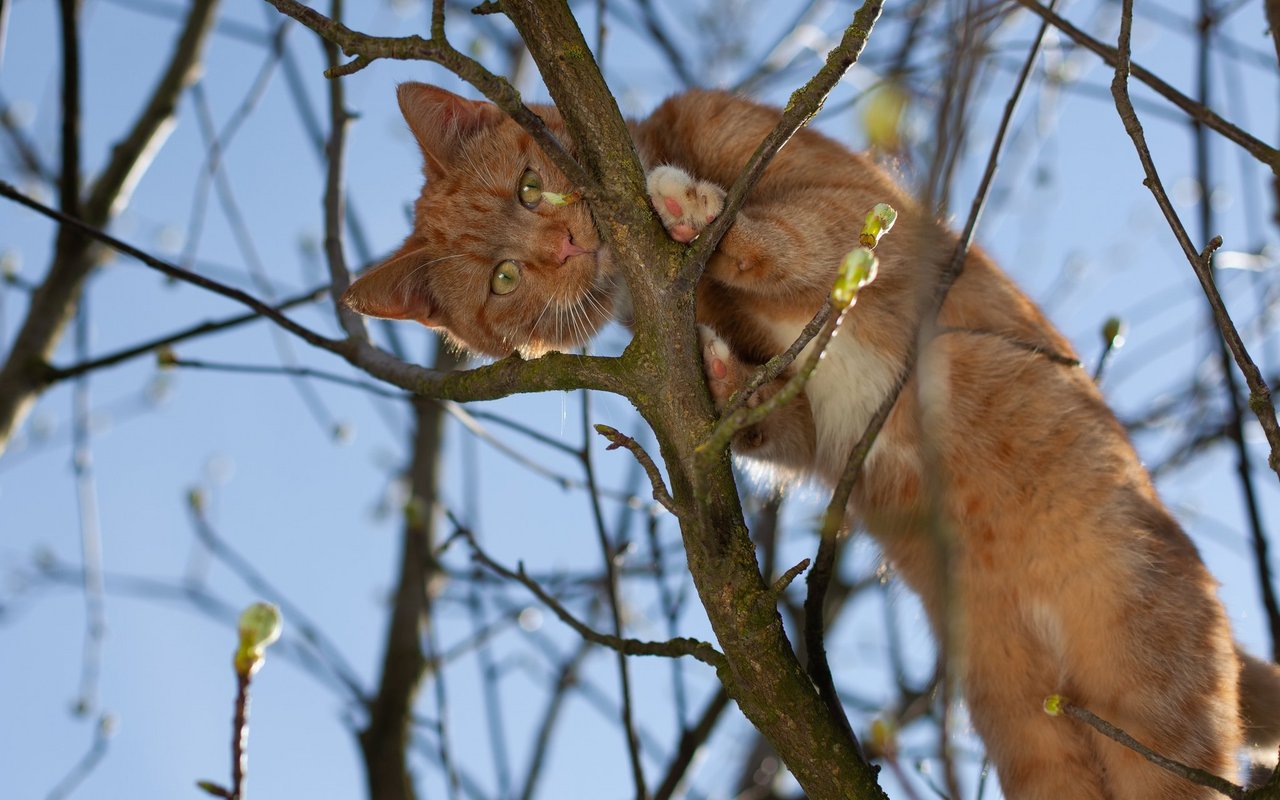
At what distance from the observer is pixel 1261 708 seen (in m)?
2.47

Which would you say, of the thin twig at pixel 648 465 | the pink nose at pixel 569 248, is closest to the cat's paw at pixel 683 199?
the pink nose at pixel 569 248

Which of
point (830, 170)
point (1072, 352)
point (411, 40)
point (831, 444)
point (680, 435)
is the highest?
point (830, 170)

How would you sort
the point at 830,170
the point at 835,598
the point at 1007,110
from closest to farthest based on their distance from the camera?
the point at 1007,110, the point at 830,170, the point at 835,598

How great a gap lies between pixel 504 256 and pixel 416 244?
322mm

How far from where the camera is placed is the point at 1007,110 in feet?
6.29

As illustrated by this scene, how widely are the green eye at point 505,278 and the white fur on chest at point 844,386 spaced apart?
63 cm

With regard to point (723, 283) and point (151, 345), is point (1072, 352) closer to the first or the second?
point (723, 283)

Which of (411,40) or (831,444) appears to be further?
(831,444)

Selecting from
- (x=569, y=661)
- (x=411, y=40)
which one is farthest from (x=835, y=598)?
(x=411, y=40)

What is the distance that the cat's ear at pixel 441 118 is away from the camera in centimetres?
265

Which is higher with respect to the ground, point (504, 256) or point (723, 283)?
point (504, 256)

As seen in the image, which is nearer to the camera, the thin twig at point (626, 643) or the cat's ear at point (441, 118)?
the thin twig at point (626, 643)

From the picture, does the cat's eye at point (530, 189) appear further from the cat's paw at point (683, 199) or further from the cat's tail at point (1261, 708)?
the cat's tail at point (1261, 708)

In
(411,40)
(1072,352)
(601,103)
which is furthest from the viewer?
(1072,352)
